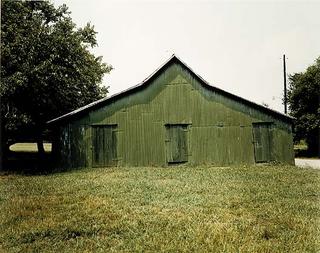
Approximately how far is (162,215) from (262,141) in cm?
1445

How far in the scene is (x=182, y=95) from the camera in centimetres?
2212

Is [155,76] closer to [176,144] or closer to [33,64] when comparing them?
[176,144]

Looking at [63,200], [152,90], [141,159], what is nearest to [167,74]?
[152,90]

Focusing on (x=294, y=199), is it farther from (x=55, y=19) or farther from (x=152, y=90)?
(x=55, y=19)

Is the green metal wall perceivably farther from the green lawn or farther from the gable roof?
the green lawn

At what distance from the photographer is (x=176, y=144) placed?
2189 cm

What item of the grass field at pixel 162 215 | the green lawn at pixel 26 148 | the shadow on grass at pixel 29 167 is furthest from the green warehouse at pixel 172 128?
the green lawn at pixel 26 148

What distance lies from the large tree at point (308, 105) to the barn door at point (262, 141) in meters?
17.2

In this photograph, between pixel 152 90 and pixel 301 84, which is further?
pixel 301 84

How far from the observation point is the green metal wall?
21.5 m

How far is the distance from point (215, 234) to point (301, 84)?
36566 mm

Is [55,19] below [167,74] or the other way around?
the other way around

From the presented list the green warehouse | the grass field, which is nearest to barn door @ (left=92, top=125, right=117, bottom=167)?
the green warehouse

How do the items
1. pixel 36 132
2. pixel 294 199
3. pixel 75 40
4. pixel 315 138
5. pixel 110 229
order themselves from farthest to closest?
pixel 315 138 < pixel 36 132 < pixel 75 40 < pixel 294 199 < pixel 110 229
